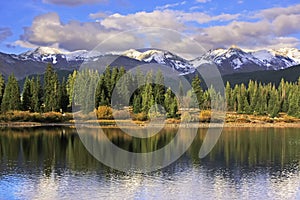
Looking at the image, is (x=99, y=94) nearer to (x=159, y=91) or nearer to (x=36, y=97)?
(x=159, y=91)

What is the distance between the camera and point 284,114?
134875mm

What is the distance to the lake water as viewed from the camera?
32.1 m

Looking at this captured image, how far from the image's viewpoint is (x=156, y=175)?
39656 mm

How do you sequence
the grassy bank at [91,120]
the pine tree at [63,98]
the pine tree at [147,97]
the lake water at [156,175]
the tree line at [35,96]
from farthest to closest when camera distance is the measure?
1. the pine tree at [63,98]
2. the pine tree at [147,97]
3. the tree line at [35,96]
4. the grassy bank at [91,120]
5. the lake water at [156,175]

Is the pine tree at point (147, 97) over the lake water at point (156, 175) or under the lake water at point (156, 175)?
over

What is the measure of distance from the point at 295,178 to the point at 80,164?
20.2 metres

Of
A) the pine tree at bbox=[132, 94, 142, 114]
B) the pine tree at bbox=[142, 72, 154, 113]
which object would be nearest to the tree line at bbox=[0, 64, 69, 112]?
the pine tree at bbox=[132, 94, 142, 114]

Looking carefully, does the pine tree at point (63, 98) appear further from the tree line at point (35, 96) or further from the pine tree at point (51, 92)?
the pine tree at point (51, 92)

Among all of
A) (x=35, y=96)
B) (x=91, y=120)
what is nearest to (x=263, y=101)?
(x=91, y=120)

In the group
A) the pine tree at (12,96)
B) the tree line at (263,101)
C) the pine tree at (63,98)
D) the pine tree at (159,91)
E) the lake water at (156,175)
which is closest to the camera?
the lake water at (156,175)

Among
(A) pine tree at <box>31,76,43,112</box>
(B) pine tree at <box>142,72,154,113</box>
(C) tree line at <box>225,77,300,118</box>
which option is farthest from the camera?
(C) tree line at <box>225,77,300,118</box>

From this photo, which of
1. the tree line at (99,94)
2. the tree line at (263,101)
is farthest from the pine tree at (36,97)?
the tree line at (263,101)

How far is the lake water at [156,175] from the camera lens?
3209cm

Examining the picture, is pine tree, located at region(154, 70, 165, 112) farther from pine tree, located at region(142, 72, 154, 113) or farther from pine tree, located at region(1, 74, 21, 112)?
pine tree, located at region(1, 74, 21, 112)
